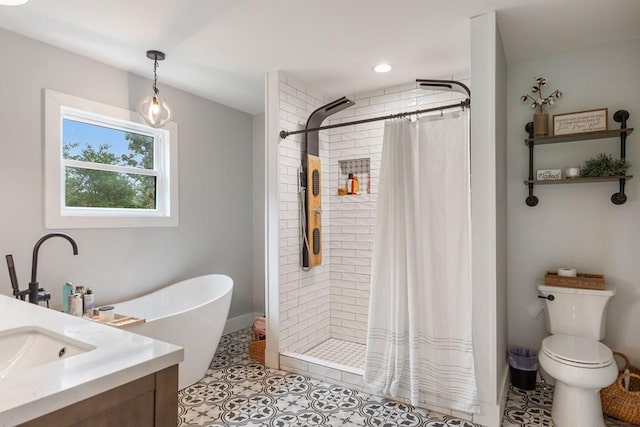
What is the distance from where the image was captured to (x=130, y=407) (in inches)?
36.5

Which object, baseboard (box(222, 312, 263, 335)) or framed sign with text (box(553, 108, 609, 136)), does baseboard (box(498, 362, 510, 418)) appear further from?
baseboard (box(222, 312, 263, 335))

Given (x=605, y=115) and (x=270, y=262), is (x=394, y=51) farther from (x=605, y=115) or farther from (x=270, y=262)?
(x=270, y=262)

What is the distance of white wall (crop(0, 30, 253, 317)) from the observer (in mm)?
2428

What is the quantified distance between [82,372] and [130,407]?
148 millimetres

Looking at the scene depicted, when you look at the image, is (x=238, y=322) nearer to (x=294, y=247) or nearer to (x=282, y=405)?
(x=294, y=247)

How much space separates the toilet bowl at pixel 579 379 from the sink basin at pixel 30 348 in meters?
2.38

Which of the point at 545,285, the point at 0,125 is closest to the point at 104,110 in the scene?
the point at 0,125

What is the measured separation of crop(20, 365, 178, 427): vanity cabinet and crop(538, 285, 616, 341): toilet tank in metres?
2.55

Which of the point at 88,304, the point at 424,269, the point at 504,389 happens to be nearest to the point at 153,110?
the point at 88,304

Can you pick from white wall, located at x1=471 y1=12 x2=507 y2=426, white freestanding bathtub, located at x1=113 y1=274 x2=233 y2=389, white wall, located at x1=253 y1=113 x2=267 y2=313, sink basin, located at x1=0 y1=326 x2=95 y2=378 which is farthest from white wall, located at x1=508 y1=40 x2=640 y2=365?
sink basin, located at x1=0 y1=326 x2=95 y2=378

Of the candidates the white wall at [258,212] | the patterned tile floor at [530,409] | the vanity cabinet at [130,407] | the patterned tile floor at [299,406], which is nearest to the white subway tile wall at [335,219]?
the patterned tile floor at [299,406]

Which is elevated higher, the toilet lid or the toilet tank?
the toilet tank

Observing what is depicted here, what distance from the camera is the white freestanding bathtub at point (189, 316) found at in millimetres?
2485

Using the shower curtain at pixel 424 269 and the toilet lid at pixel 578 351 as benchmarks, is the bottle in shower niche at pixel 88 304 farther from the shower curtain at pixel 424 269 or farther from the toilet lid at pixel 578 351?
the toilet lid at pixel 578 351
